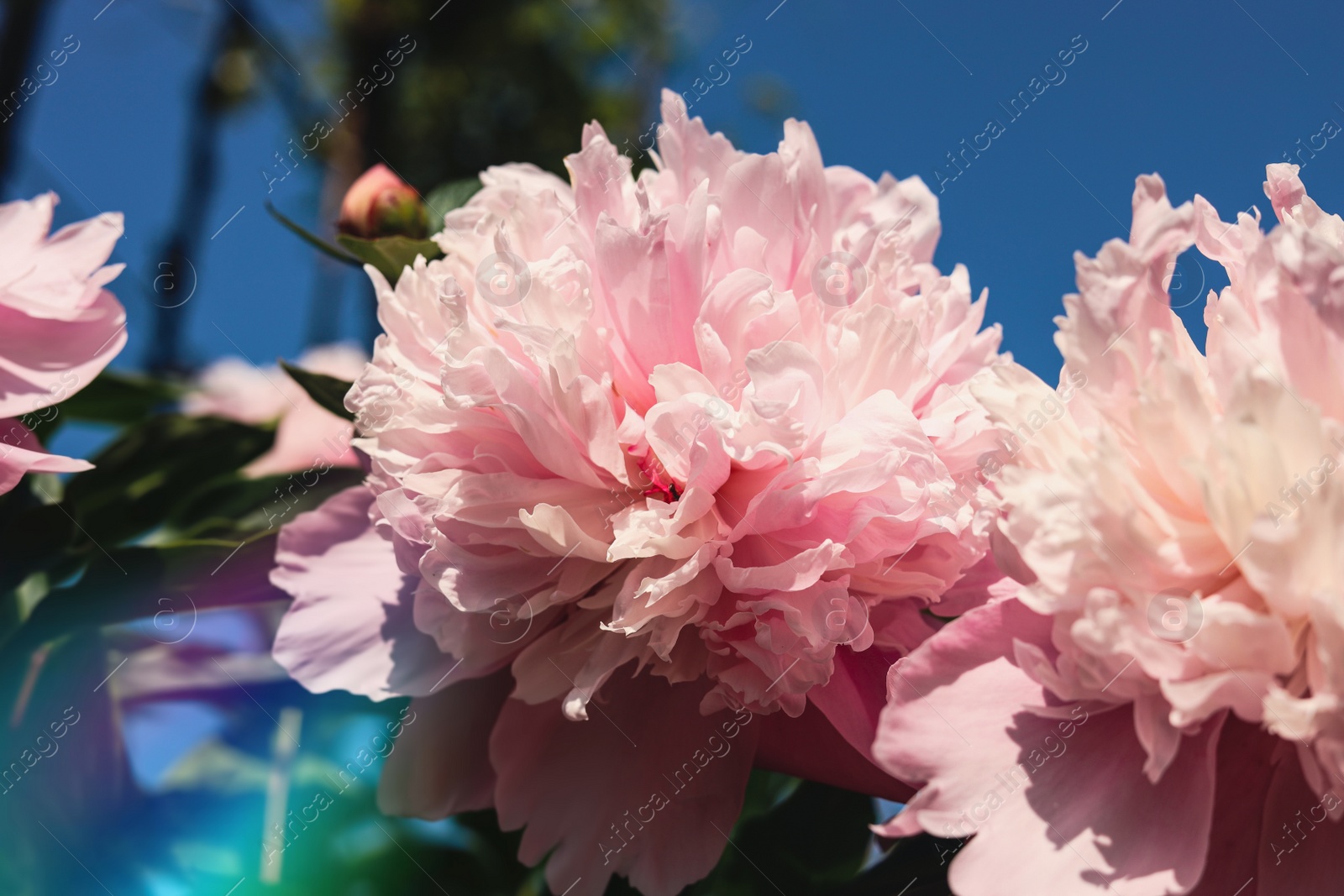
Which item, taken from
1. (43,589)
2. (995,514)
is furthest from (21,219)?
(995,514)

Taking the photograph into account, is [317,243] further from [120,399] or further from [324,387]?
[120,399]

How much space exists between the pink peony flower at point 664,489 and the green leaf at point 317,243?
0.43 feet

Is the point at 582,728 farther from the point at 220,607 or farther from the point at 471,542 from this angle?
the point at 220,607

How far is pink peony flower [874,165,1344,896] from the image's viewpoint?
0.83 ft

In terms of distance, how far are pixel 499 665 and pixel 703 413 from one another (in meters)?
0.15

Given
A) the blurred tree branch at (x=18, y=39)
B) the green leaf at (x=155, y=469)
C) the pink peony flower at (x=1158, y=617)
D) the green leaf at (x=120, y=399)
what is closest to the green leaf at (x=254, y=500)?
the green leaf at (x=155, y=469)

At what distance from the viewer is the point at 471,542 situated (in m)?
0.37

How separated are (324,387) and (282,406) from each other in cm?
33

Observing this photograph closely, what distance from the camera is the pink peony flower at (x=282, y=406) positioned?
0.73 meters

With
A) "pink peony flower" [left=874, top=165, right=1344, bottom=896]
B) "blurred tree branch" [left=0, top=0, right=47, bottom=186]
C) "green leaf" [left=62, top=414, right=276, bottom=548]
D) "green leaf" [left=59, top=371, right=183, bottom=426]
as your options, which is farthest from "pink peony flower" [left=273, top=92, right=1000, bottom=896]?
"blurred tree branch" [left=0, top=0, right=47, bottom=186]

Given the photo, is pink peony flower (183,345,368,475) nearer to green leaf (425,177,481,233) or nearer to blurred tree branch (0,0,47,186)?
green leaf (425,177,481,233)

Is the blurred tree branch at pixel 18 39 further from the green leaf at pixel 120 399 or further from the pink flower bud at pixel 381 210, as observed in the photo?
the pink flower bud at pixel 381 210

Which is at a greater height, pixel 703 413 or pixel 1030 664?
pixel 703 413

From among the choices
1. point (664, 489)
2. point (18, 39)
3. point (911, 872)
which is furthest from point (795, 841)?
point (18, 39)
